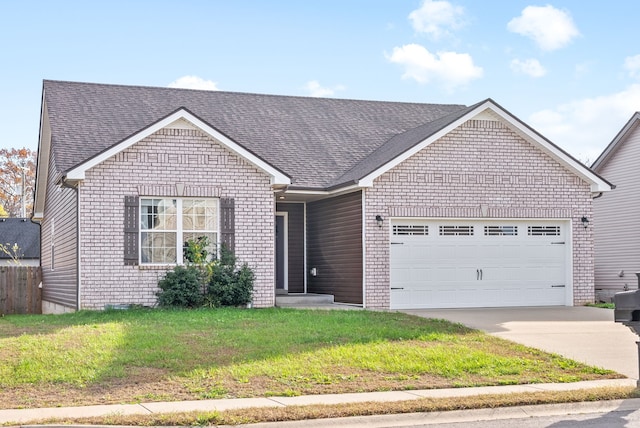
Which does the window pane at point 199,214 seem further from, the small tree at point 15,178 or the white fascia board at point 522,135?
the small tree at point 15,178

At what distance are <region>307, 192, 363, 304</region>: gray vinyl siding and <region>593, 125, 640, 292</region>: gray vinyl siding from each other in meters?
10.3

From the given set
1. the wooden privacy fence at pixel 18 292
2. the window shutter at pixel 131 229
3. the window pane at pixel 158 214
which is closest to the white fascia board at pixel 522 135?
the window pane at pixel 158 214

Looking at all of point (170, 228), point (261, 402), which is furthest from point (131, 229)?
point (261, 402)

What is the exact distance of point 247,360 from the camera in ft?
42.1

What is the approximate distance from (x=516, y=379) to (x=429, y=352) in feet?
5.52

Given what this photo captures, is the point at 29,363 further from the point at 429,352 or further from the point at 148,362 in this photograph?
the point at 429,352

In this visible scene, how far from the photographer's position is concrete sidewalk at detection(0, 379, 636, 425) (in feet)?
32.3

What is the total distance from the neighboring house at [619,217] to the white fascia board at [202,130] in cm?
1259

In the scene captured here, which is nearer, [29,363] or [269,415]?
[269,415]

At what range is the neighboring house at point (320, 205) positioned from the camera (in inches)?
798

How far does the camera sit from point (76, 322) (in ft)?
57.3

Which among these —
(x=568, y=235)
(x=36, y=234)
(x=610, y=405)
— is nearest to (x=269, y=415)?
(x=610, y=405)

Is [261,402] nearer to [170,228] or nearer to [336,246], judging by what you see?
[170,228]

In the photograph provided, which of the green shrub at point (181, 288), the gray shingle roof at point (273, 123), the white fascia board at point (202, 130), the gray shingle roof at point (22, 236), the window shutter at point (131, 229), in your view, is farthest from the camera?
the gray shingle roof at point (22, 236)
